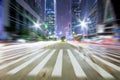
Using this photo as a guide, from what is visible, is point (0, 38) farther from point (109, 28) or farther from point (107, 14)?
point (107, 14)

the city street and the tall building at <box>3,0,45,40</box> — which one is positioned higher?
the tall building at <box>3,0,45,40</box>

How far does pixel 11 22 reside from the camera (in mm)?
63281

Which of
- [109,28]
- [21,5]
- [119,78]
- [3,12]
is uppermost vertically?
[21,5]

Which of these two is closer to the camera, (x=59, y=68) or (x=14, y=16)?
(x=59, y=68)

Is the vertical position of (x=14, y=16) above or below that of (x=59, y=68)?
above

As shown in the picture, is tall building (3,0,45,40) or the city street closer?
the city street

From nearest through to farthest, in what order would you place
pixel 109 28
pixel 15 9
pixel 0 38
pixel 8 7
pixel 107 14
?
pixel 0 38 → pixel 8 7 → pixel 15 9 → pixel 109 28 → pixel 107 14

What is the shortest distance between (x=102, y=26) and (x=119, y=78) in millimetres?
91894

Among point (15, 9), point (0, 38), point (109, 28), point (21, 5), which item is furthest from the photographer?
point (109, 28)

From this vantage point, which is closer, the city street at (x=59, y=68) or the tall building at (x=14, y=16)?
the city street at (x=59, y=68)

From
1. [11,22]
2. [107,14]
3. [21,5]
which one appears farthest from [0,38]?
[107,14]

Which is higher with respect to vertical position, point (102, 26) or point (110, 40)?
point (102, 26)

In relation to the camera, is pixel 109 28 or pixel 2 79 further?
pixel 109 28

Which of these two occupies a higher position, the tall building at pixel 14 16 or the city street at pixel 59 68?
the tall building at pixel 14 16
